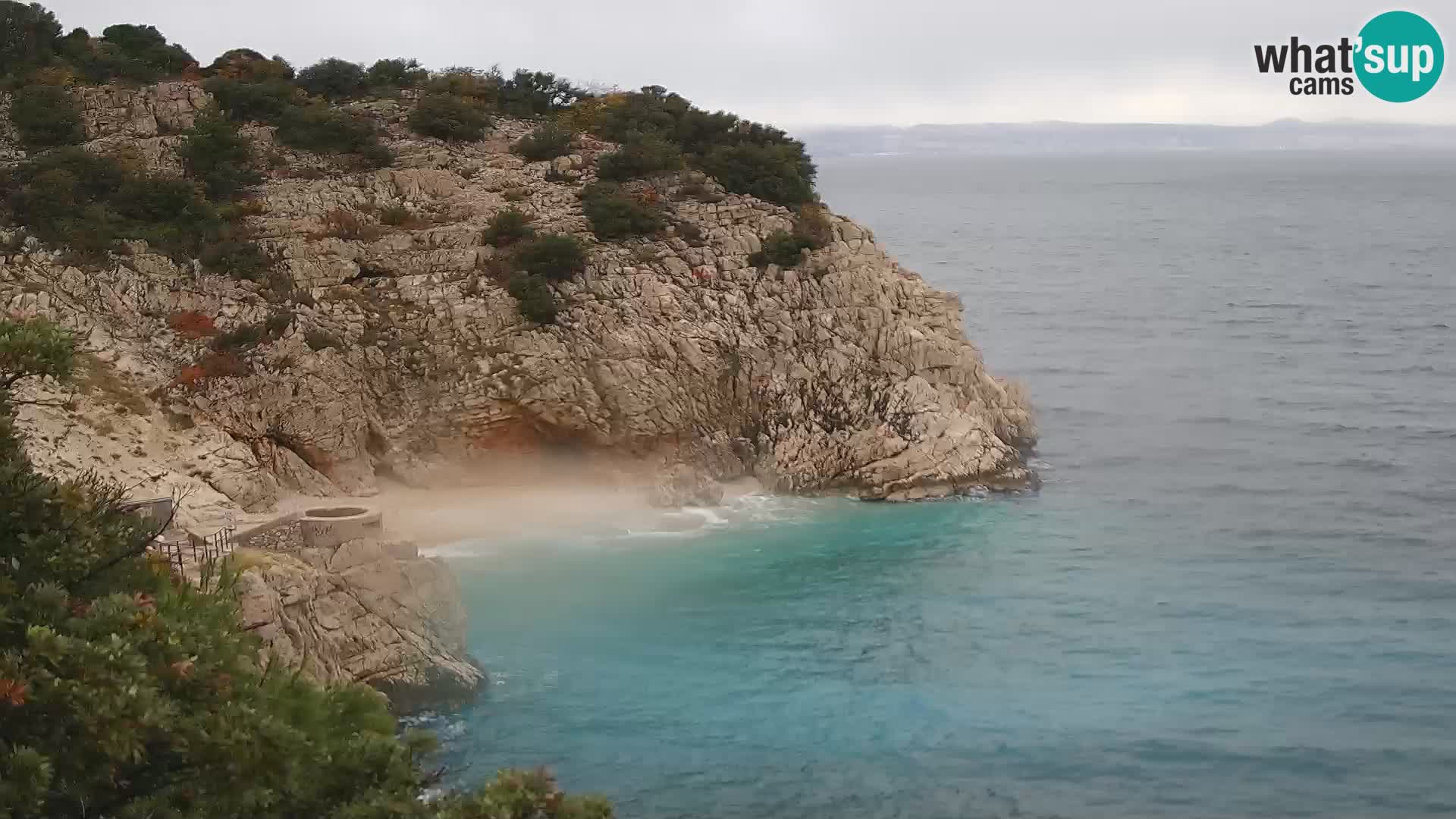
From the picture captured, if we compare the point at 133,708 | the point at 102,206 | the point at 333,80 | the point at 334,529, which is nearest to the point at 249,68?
the point at 333,80

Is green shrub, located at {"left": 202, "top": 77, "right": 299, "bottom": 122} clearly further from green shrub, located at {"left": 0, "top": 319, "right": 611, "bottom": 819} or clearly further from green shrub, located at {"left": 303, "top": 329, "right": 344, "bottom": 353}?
green shrub, located at {"left": 0, "top": 319, "right": 611, "bottom": 819}

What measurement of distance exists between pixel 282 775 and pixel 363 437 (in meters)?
26.8

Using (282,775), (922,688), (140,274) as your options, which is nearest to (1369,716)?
(922,688)

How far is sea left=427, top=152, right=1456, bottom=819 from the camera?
21156mm

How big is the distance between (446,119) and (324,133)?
3.88 meters

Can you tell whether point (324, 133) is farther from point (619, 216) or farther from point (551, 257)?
point (619, 216)

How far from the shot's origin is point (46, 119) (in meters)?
40.4

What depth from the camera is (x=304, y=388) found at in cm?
3584

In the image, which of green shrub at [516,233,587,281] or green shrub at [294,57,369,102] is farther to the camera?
green shrub at [294,57,369,102]

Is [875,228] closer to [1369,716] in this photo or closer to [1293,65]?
[1293,65]

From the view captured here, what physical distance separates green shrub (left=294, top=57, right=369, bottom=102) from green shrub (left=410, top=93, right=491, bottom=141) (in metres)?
4.38

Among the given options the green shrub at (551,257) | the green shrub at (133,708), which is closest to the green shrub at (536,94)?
the green shrub at (551,257)

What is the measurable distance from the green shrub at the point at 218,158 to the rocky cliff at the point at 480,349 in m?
0.61

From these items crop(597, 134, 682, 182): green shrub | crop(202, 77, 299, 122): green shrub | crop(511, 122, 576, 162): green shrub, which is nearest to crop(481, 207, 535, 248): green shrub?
crop(597, 134, 682, 182): green shrub
